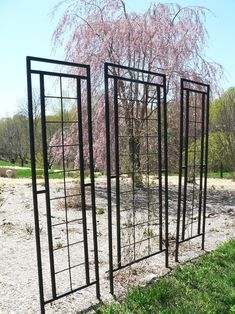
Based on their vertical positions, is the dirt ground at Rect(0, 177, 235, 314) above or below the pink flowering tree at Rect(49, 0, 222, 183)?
below

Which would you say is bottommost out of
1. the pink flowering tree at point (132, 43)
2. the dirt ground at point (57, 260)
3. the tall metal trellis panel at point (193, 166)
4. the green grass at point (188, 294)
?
the dirt ground at point (57, 260)

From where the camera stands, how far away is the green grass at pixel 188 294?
290cm

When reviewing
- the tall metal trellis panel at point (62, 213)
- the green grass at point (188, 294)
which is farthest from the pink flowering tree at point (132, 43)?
the green grass at point (188, 294)

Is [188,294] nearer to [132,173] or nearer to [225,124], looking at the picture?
[132,173]

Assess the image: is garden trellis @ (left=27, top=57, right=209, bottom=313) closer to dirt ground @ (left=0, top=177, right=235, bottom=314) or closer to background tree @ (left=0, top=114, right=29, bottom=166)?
dirt ground @ (left=0, top=177, right=235, bottom=314)

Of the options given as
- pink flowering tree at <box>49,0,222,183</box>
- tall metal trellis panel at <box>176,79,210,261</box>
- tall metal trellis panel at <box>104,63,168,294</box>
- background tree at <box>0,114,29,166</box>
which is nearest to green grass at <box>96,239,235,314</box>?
tall metal trellis panel at <box>104,63,168,294</box>

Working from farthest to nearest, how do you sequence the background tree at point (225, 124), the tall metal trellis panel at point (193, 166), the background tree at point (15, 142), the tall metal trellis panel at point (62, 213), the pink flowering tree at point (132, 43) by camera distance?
the background tree at point (15, 142) < the background tree at point (225, 124) < the pink flowering tree at point (132, 43) < the tall metal trellis panel at point (193, 166) < the tall metal trellis panel at point (62, 213)

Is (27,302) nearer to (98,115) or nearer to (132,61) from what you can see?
(98,115)

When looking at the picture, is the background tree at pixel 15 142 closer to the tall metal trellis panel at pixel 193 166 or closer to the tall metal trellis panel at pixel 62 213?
the tall metal trellis panel at pixel 62 213

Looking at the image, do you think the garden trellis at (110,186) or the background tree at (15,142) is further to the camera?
the background tree at (15,142)

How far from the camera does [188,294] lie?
321 cm

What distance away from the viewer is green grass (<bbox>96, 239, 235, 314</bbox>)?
2904 mm

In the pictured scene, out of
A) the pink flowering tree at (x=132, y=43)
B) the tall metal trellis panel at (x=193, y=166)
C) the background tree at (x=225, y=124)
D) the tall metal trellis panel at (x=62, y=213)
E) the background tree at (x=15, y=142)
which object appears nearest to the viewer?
the tall metal trellis panel at (x=62, y=213)

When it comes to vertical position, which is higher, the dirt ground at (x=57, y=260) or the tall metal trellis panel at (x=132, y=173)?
the tall metal trellis panel at (x=132, y=173)
